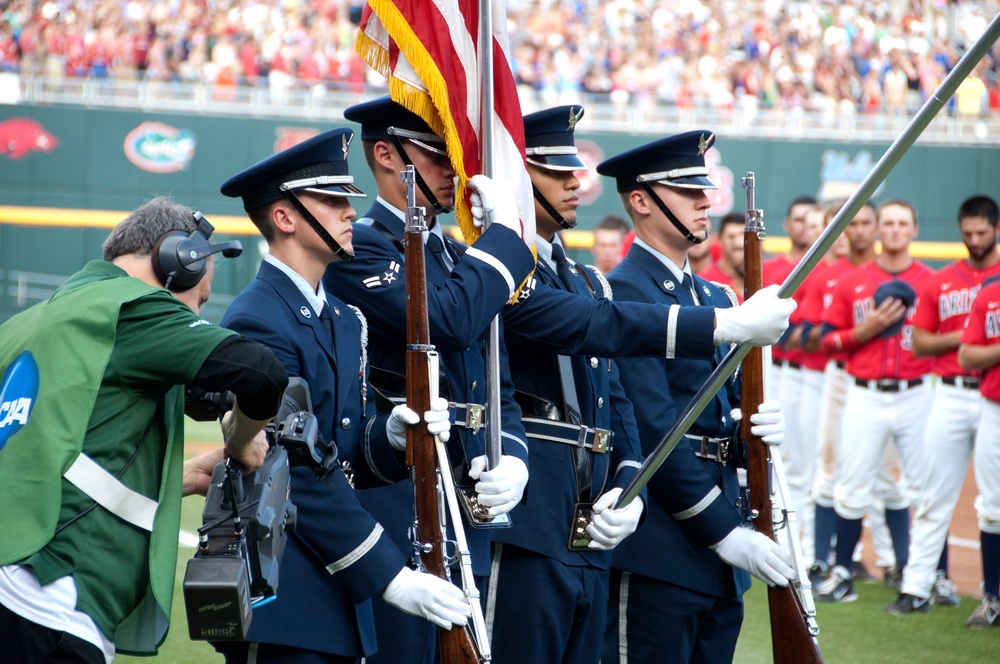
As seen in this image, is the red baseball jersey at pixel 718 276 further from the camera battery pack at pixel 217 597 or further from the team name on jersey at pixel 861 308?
the camera battery pack at pixel 217 597

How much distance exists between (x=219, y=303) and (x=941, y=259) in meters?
12.3

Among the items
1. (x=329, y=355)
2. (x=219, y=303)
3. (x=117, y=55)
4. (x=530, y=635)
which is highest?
(x=117, y=55)

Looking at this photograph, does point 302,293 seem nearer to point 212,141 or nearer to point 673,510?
point 673,510

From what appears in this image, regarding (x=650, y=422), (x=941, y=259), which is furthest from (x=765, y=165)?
(x=650, y=422)

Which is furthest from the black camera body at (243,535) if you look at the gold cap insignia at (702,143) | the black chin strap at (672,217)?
the gold cap insignia at (702,143)

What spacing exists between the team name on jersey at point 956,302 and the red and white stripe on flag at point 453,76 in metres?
4.53

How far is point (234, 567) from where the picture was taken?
102 inches

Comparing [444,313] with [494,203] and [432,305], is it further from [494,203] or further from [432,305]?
[494,203]

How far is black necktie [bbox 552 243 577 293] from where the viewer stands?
4234mm

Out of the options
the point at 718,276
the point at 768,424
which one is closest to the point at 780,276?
the point at 718,276

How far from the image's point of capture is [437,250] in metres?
3.80

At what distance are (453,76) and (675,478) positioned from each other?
1.55 meters

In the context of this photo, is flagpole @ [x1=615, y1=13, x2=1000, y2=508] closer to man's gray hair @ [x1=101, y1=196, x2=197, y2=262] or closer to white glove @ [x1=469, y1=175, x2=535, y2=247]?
white glove @ [x1=469, y1=175, x2=535, y2=247]

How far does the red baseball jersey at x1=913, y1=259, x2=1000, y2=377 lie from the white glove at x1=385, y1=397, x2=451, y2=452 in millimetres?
5044
